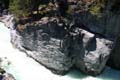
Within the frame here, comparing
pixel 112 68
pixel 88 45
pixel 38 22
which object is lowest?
pixel 112 68

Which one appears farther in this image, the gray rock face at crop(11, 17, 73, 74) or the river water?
the river water

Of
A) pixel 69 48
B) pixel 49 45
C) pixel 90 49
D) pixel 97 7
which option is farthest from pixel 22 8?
pixel 90 49

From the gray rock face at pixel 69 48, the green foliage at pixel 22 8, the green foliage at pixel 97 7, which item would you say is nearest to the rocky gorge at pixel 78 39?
the gray rock face at pixel 69 48

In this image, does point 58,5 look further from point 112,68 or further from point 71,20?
point 112,68

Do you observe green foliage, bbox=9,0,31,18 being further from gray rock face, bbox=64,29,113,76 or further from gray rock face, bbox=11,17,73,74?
gray rock face, bbox=64,29,113,76

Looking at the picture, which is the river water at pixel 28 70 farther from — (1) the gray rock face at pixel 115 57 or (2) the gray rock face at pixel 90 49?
(2) the gray rock face at pixel 90 49

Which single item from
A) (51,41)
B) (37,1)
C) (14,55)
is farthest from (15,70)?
(37,1)

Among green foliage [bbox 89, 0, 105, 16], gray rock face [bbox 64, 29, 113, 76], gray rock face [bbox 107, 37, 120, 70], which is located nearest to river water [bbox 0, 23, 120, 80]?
gray rock face [bbox 107, 37, 120, 70]

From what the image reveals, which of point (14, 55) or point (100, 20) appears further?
point (14, 55)
